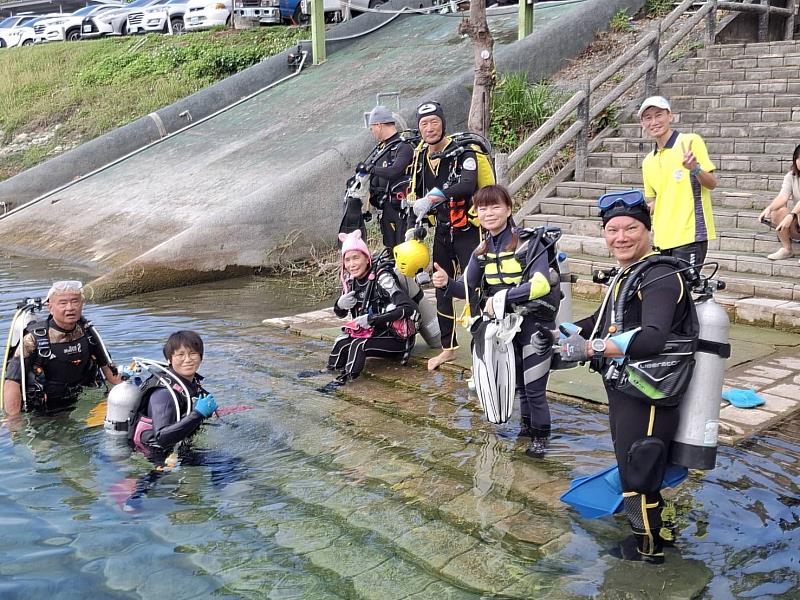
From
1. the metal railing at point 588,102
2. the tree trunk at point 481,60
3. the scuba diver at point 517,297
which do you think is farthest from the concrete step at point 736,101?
the scuba diver at point 517,297

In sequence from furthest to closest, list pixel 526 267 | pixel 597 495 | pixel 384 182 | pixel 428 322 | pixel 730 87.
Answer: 1. pixel 730 87
2. pixel 384 182
3. pixel 428 322
4. pixel 526 267
5. pixel 597 495

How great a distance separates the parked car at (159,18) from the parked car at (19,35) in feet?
14.6

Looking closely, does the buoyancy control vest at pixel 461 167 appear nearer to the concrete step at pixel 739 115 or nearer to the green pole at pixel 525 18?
the concrete step at pixel 739 115

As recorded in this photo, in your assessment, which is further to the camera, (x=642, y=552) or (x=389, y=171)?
(x=389, y=171)

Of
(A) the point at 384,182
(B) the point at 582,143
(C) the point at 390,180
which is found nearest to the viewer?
(C) the point at 390,180

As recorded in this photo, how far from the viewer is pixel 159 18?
2239 centimetres

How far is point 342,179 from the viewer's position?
11414mm

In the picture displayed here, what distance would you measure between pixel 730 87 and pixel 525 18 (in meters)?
4.24

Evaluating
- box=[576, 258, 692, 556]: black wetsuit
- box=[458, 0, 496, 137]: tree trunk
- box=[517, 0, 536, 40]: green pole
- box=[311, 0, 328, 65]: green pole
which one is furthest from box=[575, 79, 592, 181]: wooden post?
box=[311, 0, 328, 65]: green pole

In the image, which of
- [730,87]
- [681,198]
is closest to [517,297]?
[681,198]

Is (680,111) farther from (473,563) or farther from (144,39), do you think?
(144,39)

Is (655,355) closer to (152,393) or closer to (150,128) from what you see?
(152,393)

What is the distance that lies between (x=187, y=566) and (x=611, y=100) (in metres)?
8.27

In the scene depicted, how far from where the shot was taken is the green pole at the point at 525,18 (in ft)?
44.7
